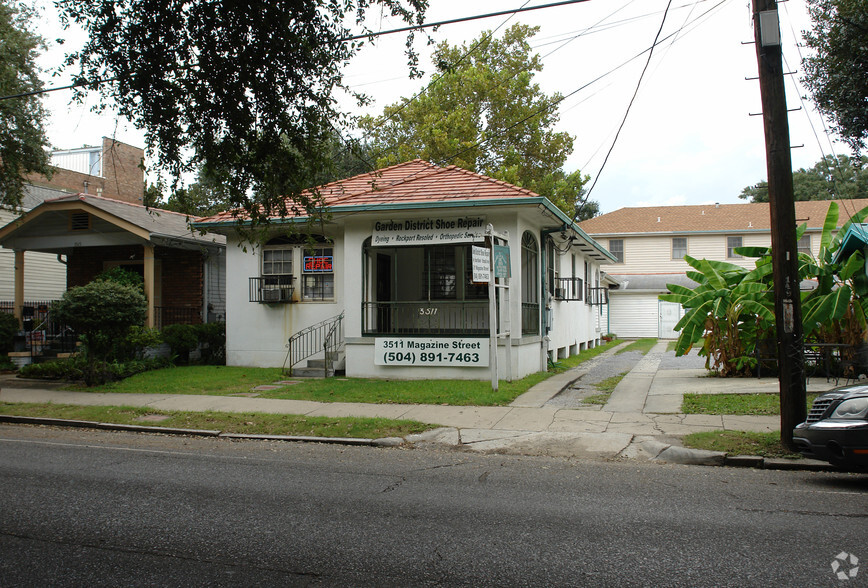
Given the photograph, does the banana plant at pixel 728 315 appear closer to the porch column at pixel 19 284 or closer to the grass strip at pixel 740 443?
the grass strip at pixel 740 443

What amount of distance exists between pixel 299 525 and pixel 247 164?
4.94 metres

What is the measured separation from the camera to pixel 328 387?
→ 13.9 metres

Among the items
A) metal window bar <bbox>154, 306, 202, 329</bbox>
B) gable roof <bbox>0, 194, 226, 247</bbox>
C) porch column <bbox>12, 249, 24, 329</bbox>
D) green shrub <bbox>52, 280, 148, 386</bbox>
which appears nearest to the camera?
green shrub <bbox>52, 280, 148, 386</bbox>

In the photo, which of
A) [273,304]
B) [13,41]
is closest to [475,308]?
[273,304]

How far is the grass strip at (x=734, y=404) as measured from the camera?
414 inches

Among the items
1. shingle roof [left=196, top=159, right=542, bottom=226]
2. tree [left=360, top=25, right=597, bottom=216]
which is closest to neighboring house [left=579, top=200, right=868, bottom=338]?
tree [left=360, top=25, right=597, bottom=216]

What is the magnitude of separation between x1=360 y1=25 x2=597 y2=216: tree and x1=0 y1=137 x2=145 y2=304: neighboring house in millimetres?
12433

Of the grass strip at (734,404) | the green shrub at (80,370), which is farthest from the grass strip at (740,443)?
the green shrub at (80,370)

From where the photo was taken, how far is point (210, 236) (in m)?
19.8

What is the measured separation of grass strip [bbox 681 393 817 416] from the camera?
10.5 meters

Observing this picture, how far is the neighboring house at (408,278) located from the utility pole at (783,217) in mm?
5623

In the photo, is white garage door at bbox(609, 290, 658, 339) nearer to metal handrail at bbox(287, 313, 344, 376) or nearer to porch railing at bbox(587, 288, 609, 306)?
porch railing at bbox(587, 288, 609, 306)

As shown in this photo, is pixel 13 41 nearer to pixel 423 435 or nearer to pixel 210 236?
pixel 210 236

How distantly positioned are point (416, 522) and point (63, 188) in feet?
122
